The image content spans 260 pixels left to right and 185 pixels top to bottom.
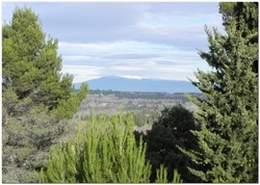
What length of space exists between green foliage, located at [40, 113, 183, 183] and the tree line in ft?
0.04

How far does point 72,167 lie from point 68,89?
14.9 m

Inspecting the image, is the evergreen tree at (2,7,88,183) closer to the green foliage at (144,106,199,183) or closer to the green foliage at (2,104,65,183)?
the green foliage at (2,104,65,183)

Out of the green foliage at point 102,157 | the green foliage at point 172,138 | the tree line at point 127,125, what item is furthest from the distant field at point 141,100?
the green foliage at point 102,157

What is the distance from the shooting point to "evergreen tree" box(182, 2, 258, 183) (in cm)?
881

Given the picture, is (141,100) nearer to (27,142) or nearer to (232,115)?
(27,142)

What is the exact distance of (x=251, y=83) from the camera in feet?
29.1

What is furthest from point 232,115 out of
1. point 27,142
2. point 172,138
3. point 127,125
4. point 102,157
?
point 27,142

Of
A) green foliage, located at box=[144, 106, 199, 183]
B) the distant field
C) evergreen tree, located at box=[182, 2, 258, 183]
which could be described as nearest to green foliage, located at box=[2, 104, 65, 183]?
the distant field

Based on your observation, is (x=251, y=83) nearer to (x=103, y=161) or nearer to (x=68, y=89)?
(x=103, y=161)

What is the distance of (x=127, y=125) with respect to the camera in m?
5.76

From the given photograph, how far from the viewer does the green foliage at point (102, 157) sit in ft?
18.4

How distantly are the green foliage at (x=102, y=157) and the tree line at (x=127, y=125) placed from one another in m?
0.01

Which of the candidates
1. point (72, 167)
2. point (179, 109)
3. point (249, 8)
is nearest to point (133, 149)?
point (72, 167)

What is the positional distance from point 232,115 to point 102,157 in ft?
13.1
